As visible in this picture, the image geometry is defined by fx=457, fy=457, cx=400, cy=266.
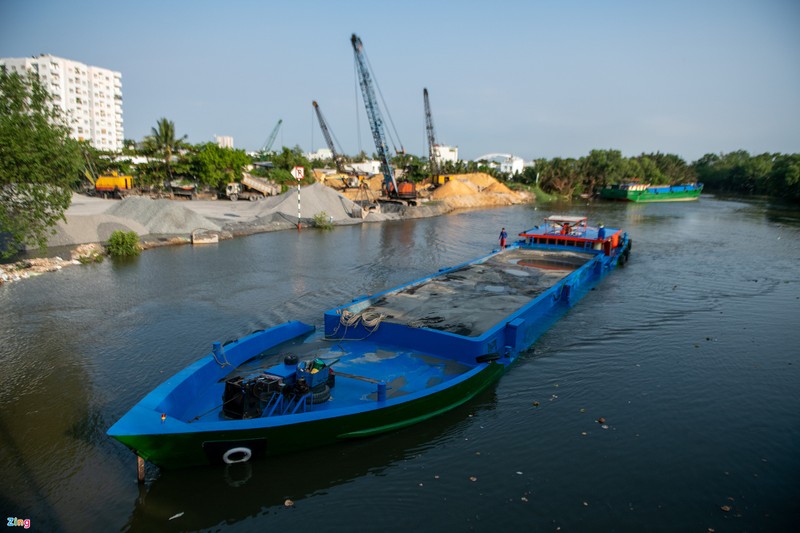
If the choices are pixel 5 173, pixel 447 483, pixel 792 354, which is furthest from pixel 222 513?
pixel 792 354

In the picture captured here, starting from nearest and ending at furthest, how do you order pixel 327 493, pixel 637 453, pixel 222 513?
pixel 222 513
pixel 327 493
pixel 637 453

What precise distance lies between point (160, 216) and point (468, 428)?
2578 centimetres

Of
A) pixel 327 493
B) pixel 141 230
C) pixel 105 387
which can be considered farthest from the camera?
pixel 141 230

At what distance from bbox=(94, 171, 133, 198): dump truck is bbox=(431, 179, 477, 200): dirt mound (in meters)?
36.6

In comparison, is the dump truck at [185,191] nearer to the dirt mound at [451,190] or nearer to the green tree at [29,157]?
the dirt mound at [451,190]

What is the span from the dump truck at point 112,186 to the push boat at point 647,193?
66.4 m

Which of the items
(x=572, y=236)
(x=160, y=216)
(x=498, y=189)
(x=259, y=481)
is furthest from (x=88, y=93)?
(x=259, y=481)

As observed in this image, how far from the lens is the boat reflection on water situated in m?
6.33

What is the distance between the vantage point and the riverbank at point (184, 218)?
22.1 meters

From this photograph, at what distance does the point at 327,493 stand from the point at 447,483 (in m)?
1.82

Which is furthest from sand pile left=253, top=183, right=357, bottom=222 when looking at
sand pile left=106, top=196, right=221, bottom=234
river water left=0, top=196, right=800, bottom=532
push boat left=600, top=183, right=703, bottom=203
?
push boat left=600, top=183, right=703, bottom=203

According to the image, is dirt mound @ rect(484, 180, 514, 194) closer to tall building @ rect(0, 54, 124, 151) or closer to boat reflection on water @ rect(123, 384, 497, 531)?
boat reflection on water @ rect(123, 384, 497, 531)

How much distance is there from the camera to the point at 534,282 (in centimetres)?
1596

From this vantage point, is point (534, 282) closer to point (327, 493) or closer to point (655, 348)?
point (655, 348)
